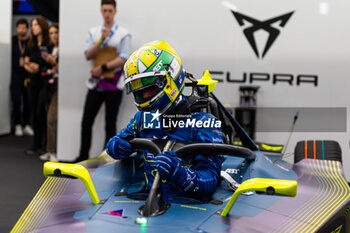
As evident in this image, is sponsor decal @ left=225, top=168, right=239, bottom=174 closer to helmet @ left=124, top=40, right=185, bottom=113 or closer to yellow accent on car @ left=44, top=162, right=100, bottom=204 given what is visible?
helmet @ left=124, top=40, right=185, bottom=113

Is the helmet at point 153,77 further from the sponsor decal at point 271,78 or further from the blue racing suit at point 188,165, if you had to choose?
the sponsor decal at point 271,78

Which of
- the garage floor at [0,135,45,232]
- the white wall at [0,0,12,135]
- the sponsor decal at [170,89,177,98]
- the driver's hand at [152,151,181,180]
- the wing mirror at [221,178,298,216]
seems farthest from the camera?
the white wall at [0,0,12,135]

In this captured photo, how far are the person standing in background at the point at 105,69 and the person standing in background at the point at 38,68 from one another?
0.87 m

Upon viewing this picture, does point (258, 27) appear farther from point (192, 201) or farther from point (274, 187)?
point (274, 187)

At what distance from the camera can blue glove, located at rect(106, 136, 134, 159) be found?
2115 millimetres

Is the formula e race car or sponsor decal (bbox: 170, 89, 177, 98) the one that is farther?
sponsor decal (bbox: 170, 89, 177, 98)

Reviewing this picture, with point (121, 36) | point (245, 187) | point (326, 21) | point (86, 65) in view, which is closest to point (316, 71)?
point (326, 21)

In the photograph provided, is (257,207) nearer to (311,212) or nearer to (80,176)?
(311,212)

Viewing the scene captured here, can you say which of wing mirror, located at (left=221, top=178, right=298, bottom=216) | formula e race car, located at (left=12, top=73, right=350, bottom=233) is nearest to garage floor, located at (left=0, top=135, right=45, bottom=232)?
formula e race car, located at (left=12, top=73, right=350, bottom=233)

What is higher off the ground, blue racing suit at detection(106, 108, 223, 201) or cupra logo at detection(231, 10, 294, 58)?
cupra logo at detection(231, 10, 294, 58)

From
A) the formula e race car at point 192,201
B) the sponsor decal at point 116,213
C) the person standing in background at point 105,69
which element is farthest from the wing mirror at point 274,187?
the person standing in background at point 105,69

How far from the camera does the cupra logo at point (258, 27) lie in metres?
4.93

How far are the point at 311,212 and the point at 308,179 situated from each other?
22.1 inches

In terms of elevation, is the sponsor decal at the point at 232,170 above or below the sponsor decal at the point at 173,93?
below
